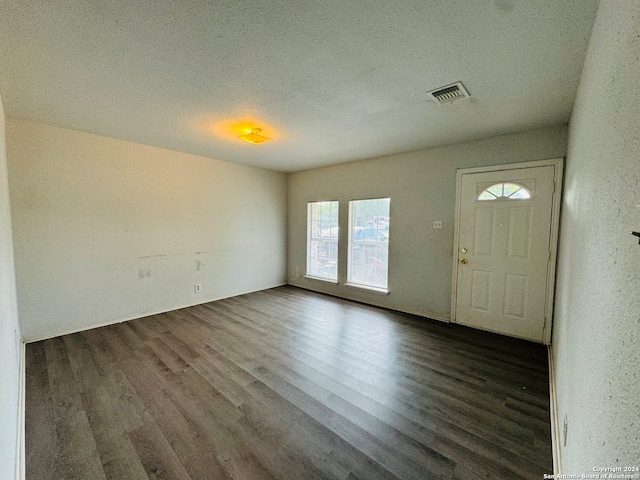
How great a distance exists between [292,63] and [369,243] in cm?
312

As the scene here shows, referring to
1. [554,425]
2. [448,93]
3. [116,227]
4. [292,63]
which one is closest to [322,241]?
[116,227]

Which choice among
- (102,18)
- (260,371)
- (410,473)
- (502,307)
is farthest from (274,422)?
(502,307)

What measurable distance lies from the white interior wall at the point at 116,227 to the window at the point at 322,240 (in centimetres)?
122

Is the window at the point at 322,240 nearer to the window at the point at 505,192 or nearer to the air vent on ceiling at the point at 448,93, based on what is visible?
the window at the point at 505,192

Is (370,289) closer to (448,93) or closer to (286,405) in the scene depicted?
(286,405)

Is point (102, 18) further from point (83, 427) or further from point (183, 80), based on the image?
point (83, 427)

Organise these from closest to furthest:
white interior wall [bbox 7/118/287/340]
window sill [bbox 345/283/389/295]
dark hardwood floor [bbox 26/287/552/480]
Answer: dark hardwood floor [bbox 26/287/552/480], white interior wall [bbox 7/118/287/340], window sill [bbox 345/283/389/295]

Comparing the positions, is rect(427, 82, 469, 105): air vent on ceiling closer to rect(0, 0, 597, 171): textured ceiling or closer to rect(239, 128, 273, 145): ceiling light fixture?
rect(0, 0, 597, 171): textured ceiling

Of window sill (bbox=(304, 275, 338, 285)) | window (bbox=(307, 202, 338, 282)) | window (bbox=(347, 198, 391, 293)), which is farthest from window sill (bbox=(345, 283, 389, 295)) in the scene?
window (bbox=(307, 202, 338, 282))

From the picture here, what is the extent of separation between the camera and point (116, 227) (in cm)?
342

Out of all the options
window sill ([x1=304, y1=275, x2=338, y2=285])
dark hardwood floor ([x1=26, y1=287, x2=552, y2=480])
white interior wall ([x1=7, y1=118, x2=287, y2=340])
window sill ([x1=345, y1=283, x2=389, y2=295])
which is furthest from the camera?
window sill ([x1=304, y1=275, x2=338, y2=285])

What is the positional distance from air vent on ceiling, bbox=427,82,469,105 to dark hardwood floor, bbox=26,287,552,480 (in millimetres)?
2425

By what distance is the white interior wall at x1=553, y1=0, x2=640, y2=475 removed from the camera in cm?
60

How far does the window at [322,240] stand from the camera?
4895 millimetres
